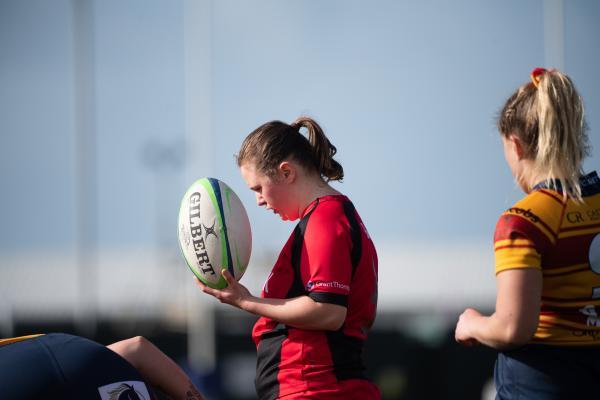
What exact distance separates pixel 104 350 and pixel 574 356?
5.19ft

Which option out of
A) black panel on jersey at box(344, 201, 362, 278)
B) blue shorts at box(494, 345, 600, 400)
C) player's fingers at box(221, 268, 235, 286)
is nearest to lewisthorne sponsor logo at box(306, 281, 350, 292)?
black panel on jersey at box(344, 201, 362, 278)

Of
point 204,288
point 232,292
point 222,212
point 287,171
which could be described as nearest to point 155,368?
point 204,288

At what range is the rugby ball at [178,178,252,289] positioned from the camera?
2941mm

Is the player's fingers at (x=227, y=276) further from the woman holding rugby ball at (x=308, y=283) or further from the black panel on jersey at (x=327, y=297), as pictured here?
the black panel on jersey at (x=327, y=297)

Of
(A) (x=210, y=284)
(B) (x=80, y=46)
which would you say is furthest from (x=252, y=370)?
(B) (x=80, y=46)

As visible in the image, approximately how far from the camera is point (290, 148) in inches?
112

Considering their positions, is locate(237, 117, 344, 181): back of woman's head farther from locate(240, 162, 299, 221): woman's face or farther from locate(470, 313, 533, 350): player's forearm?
locate(470, 313, 533, 350): player's forearm

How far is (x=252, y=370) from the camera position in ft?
29.3

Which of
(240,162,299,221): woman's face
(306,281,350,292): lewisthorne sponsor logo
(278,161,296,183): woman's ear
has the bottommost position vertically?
(306,281,350,292): lewisthorne sponsor logo

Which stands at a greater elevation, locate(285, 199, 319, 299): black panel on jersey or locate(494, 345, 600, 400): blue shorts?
locate(285, 199, 319, 299): black panel on jersey

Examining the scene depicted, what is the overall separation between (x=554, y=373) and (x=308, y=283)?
82 cm

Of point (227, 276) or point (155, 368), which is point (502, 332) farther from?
point (155, 368)

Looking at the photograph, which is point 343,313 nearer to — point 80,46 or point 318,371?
point 318,371

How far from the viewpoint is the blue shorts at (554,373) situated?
2238mm
